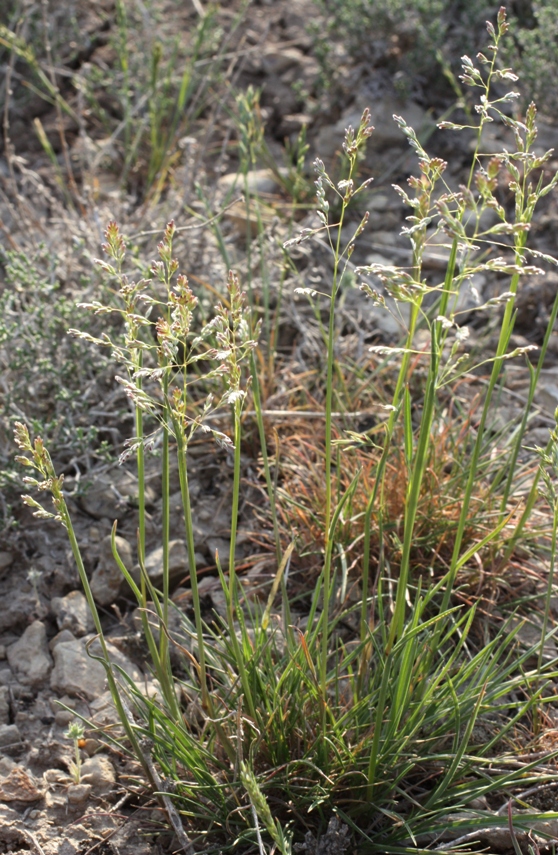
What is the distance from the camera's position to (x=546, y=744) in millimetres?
1943

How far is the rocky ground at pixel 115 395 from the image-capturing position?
6.64 feet

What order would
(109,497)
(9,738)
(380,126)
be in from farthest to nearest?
(380,126) < (109,497) < (9,738)

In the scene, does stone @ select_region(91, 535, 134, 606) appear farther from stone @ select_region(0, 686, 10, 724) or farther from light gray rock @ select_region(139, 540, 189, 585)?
stone @ select_region(0, 686, 10, 724)

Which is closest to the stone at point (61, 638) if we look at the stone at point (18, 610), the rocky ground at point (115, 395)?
the rocky ground at point (115, 395)

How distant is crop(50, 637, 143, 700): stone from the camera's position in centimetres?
225

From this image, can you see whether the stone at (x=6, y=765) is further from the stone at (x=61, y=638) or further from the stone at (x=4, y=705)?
the stone at (x=61, y=638)

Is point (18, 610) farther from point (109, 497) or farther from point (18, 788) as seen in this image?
point (18, 788)

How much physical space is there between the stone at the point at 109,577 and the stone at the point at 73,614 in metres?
0.06

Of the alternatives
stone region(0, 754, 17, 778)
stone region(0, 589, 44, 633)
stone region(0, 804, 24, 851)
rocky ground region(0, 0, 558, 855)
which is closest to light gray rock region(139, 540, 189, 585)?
rocky ground region(0, 0, 558, 855)

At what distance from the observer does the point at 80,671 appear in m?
2.28

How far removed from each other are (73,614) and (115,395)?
772 mm

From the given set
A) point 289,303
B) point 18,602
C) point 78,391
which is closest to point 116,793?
point 18,602

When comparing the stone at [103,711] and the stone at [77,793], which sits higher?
the stone at [103,711]

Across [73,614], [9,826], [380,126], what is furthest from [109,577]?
[380,126]
